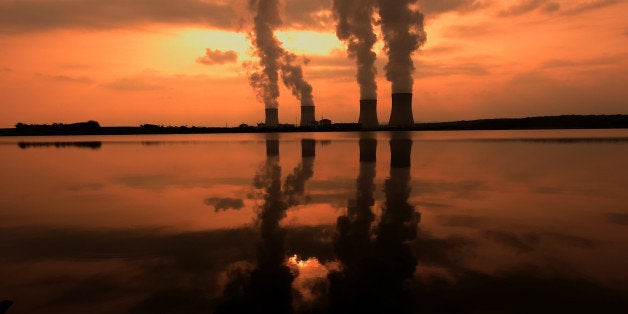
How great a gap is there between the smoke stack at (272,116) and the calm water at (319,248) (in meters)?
86.4

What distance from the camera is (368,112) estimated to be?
84000 mm

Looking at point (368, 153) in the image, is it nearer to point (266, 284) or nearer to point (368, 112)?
point (266, 284)

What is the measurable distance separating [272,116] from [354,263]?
97.1 meters

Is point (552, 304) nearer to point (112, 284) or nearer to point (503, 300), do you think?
point (503, 300)

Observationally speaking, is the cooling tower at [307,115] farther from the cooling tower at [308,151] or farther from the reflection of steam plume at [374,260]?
the reflection of steam plume at [374,260]

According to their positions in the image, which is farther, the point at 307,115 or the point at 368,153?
the point at 307,115

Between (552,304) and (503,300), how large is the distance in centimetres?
50

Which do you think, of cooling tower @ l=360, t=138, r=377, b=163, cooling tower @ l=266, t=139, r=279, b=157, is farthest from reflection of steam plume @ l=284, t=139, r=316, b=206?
cooling tower @ l=266, t=139, r=279, b=157

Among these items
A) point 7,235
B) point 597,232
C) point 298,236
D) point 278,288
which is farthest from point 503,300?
point 7,235

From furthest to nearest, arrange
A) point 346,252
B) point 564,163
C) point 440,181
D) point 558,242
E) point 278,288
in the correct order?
point 564,163 → point 440,181 → point 558,242 → point 346,252 → point 278,288

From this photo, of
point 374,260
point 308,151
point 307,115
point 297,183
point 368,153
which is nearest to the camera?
point 374,260

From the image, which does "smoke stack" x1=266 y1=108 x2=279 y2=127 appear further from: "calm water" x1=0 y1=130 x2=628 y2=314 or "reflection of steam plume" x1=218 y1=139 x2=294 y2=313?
"reflection of steam plume" x1=218 y1=139 x2=294 y2=313

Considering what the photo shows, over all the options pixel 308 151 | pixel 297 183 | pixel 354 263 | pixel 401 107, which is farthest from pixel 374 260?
pixel 401 107

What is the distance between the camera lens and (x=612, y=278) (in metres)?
5.50
